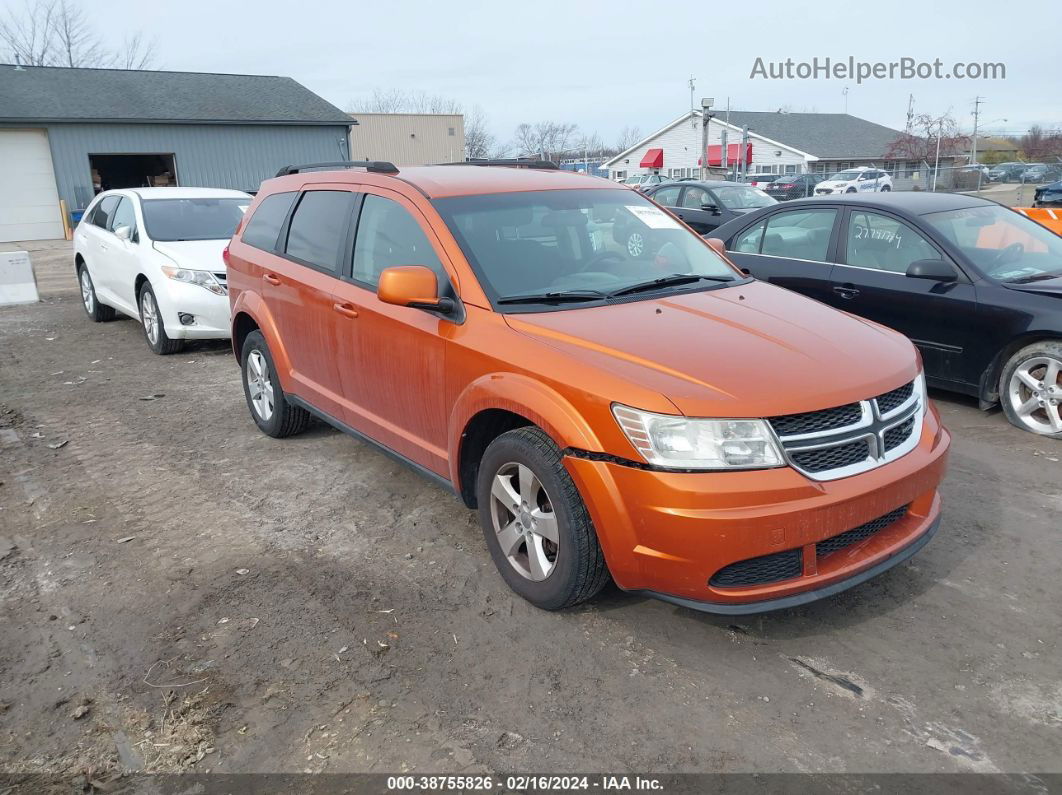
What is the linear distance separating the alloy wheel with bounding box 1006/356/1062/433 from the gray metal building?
28.8 m

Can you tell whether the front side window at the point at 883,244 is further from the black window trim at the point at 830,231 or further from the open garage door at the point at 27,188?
the open garage door at the point at 27,188

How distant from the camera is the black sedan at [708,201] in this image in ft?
46.9

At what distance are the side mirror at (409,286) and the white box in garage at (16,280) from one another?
1137cm

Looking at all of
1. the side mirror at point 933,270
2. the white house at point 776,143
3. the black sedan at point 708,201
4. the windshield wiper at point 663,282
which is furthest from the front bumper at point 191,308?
the white house at point 776,143

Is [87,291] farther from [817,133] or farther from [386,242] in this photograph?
[817,133]

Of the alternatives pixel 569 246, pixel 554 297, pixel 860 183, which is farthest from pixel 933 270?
pixel 860 183

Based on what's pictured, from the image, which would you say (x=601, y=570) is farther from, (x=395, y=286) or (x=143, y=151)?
(x=143, y=151)

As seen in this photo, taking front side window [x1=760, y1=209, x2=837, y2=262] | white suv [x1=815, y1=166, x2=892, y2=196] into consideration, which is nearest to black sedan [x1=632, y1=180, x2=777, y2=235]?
front side window [x1=760, y1=209, x2=837, y2=262]

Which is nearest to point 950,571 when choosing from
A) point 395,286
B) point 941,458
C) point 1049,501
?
point 941,458

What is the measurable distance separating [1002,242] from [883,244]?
2.74 ft

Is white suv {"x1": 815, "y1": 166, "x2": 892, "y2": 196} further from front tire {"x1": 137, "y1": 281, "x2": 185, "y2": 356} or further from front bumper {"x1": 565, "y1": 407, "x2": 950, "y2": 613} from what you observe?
front bumper {"x1": 565, "y1": 407, "x2": 950, "y2": 613}

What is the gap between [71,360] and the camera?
868cm

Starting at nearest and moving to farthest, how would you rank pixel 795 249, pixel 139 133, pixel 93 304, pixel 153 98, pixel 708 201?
pixel 795 249, pixel 93 304, pixel 708 201, pixel 139 133, pixel 153 98

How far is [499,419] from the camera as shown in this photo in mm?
3684
